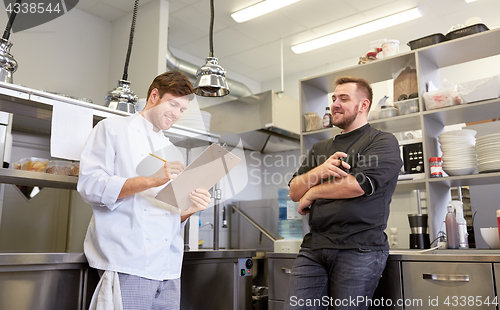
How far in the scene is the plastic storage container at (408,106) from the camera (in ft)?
8.38

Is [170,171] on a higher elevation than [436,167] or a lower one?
lower

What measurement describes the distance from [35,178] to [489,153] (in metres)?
2.35

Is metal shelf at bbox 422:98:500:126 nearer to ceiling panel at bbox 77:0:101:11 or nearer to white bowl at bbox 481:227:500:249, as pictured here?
white bowl at bbox 481:227:500:249

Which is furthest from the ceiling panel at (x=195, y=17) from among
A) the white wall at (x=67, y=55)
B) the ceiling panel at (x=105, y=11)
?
the white wall at (x=67, y=55)

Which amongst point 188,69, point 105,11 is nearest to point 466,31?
point 188,69

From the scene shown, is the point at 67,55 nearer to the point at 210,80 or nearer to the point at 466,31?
the point at 210,80

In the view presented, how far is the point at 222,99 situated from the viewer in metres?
5.33

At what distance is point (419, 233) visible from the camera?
7.74 ft

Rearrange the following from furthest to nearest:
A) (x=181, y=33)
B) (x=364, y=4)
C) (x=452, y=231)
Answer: (x=181, y=33) < (x=364, y=4) < (x=452, y=231)

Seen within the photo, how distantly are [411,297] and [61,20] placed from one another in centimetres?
392

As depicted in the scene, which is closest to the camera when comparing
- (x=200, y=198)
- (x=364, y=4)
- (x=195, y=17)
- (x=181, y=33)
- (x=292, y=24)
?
(x=200, y=198)

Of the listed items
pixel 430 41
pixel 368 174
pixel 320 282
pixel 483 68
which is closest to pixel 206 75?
pixel 368 174

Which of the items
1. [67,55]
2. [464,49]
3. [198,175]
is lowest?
[198,175]

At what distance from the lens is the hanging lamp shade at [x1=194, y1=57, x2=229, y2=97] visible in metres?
2.19
